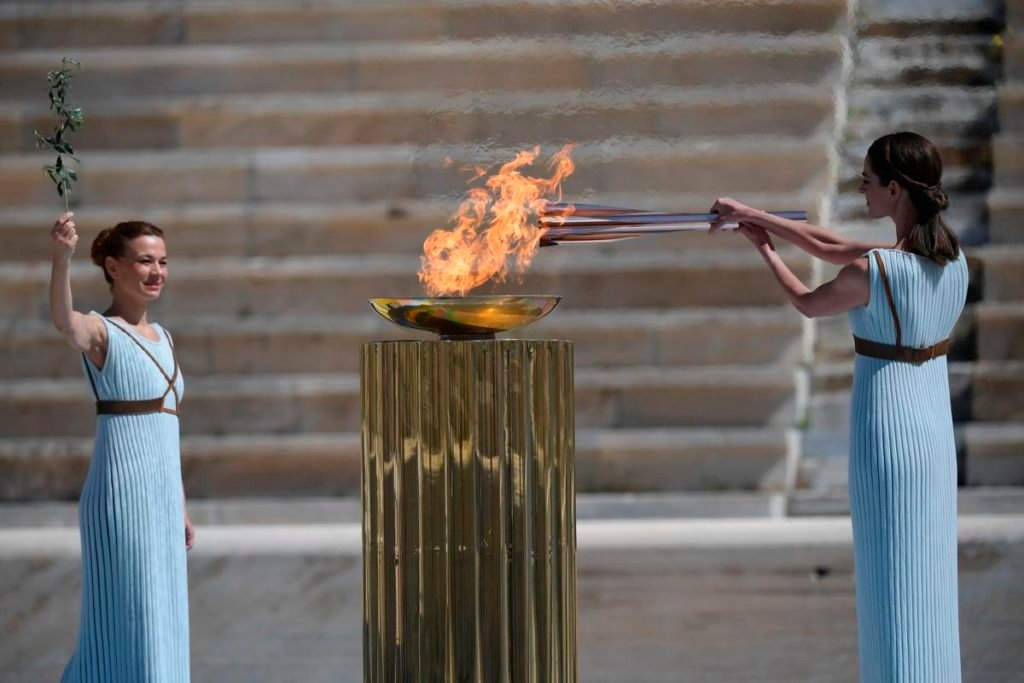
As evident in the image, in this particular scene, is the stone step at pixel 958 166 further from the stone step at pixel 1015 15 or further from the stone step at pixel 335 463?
the stone step at pixel 335 463

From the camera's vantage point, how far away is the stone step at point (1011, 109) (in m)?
6.82

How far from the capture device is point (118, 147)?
275 inches

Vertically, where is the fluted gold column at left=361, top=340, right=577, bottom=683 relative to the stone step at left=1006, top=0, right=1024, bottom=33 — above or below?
below

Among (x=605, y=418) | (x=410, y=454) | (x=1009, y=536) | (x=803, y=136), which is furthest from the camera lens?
(x=803, y=136)

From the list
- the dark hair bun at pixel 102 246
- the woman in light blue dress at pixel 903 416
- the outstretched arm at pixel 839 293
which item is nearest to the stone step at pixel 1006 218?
the woman in light blue dress at pixel 903 416

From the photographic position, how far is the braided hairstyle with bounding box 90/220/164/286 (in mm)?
4074

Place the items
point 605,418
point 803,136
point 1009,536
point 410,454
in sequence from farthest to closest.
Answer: point 803,136
point 605,418
point 1009,536
point 410,454

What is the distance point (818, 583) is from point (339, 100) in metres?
3.11

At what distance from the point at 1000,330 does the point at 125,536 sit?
383 centimetres

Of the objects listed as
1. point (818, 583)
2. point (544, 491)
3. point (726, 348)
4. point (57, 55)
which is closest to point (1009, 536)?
point (818, 583)

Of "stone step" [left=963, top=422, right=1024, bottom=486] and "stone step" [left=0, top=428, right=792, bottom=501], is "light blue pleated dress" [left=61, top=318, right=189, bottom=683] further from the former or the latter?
"stone step" [left=963, top=422, right=1024, bottom=486]

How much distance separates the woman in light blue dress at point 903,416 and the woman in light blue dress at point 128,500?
1.75 metres

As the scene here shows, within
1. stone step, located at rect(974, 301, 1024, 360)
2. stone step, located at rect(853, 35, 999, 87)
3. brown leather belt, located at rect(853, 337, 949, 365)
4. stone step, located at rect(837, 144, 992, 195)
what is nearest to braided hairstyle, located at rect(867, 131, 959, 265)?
brown leather belt, located at rect(853, 337, 949, 365)

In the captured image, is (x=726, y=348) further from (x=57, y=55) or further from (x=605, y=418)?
(x=57, y=55)
